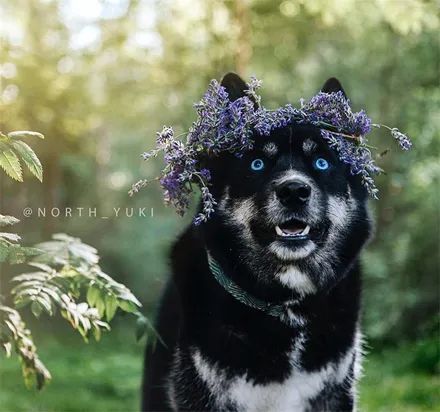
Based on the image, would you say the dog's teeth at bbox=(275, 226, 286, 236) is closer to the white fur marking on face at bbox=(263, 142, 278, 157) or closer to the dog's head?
the dog's head

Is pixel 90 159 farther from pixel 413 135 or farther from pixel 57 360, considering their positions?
pixel 413 135

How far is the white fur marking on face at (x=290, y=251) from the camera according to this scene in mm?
3136

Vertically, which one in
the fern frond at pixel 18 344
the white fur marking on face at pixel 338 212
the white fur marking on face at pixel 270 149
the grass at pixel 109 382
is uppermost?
the white fur marking on face at pixel 270 149

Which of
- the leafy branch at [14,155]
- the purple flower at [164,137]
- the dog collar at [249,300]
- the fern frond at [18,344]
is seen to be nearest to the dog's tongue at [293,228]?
the dog collar at [249,300]

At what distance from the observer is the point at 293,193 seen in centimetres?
296

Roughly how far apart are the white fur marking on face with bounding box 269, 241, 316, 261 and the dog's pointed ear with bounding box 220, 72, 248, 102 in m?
0.69

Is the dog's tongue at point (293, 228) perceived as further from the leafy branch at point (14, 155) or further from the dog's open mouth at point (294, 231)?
the leafy branch at point (14, 155)

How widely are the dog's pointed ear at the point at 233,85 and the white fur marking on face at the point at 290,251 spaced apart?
69cm

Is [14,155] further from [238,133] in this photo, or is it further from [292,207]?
[292,207]

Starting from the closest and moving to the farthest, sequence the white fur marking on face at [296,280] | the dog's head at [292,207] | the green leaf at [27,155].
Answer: the green leaf at [27,155], the dog's head at [292,207], the white fur marking on face at [296,280]

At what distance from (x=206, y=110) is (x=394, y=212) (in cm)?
577

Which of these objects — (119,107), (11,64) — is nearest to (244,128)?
(11,64)

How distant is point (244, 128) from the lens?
10.2 feet

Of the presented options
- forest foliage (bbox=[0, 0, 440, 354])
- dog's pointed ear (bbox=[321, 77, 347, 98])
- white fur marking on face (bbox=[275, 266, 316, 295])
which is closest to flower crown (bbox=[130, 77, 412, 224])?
dog's pointed ear (bbox=[321, 77, 347, 98])
